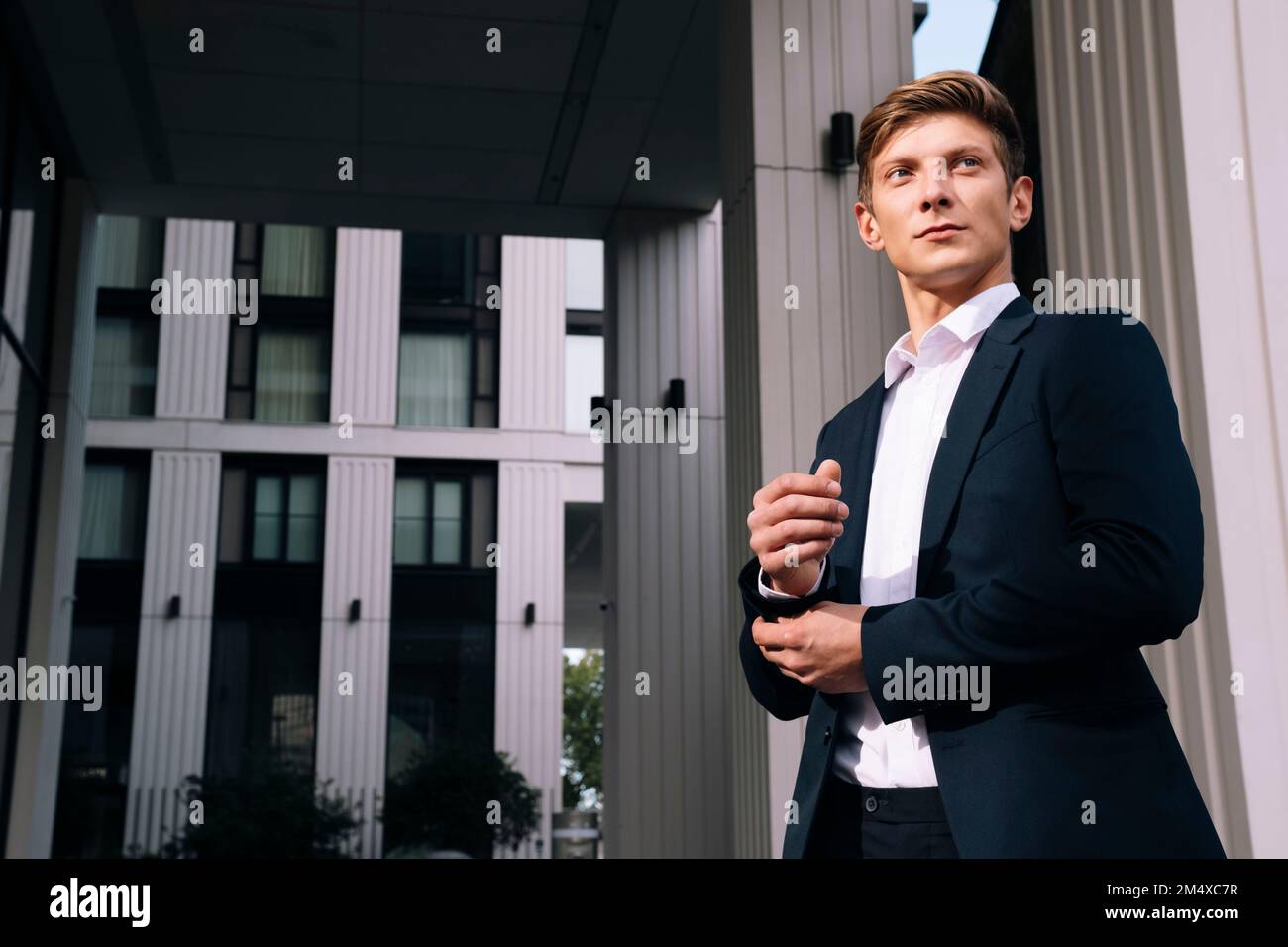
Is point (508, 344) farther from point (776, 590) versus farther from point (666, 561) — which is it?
point (776, 590)

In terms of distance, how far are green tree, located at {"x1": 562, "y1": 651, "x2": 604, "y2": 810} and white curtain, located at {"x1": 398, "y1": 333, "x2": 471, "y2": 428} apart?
25.2ft

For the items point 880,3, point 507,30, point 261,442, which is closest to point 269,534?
point 261,442

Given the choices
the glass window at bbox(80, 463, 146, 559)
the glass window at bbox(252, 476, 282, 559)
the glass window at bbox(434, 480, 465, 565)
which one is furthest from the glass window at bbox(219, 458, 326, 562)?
the glass window at bbox(434, 480, 465, 565)

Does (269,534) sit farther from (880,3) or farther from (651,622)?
(880,3)

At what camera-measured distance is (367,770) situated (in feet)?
52.4

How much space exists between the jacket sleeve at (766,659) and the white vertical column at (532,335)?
1656cm

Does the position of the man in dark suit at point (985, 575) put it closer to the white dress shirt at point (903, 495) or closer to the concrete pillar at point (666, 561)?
the white dress shirt at point (903, 495)
